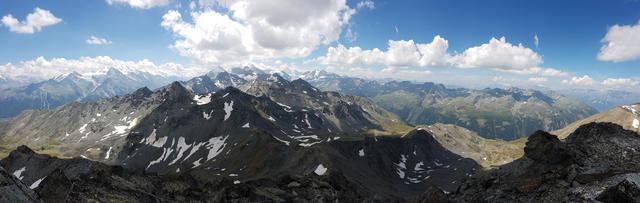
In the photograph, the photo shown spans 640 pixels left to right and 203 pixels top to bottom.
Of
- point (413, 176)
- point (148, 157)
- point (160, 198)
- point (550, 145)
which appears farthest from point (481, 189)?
point (148, 157)

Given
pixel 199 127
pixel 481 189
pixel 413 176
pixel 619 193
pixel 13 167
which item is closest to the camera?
pixel 619 193

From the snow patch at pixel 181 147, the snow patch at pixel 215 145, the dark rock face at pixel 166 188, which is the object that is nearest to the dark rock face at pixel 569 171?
the dark rock face at pixel 166 188

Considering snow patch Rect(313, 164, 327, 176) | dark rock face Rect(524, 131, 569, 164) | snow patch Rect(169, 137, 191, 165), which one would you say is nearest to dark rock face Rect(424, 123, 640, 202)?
dark rock face Rect(524, 131, 569, 164)

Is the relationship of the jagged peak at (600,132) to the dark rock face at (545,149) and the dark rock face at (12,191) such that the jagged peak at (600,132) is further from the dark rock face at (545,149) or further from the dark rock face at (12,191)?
the dark rock face at (12,191)

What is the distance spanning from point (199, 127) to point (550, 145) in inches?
8186

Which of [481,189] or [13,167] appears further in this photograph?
[13,167]

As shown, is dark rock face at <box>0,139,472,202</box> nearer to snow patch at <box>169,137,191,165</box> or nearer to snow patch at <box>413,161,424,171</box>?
snow patch at <box>169,137,191,165</box>

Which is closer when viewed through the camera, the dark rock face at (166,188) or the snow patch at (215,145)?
the dark rock face at (166,188)

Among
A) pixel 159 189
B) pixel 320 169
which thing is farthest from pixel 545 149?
pixel 320 169

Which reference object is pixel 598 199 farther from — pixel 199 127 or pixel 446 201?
pixel 199 127

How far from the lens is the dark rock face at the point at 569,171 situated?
1691cm

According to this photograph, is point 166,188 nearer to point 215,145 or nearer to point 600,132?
point 600,132

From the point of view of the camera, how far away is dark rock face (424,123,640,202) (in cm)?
1691

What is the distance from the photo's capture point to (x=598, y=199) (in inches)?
550
